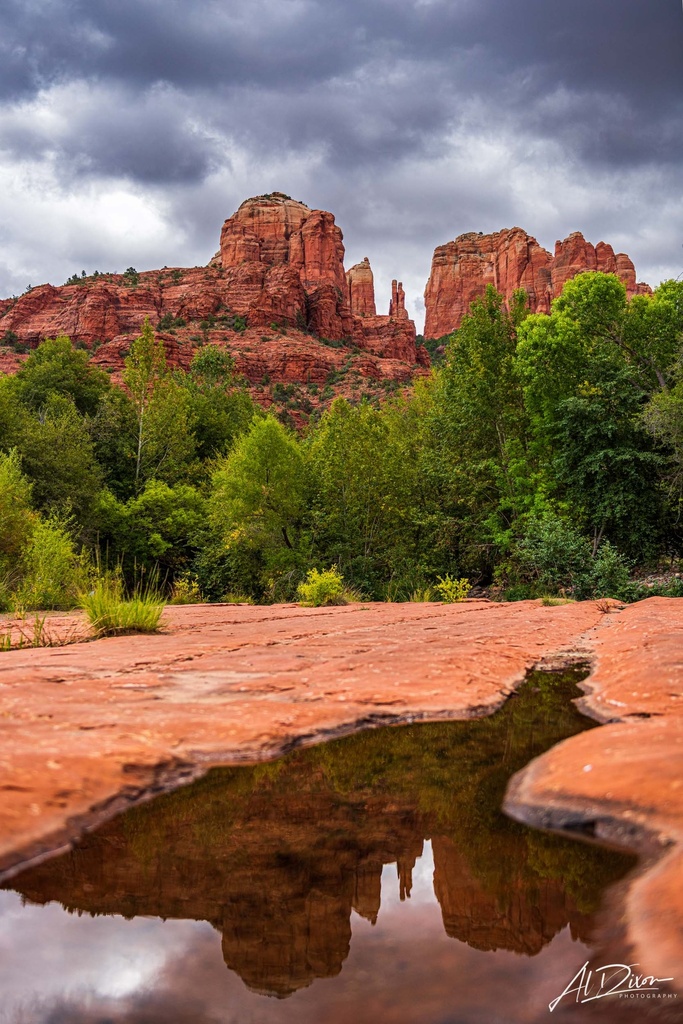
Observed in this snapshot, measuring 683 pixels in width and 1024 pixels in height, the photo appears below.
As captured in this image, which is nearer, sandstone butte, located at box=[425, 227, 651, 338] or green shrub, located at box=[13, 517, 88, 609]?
green shrub, located at box=[13, 517, 88, 609]

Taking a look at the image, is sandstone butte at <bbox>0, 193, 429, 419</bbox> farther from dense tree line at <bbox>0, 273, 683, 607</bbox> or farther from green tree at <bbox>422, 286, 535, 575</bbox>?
green tree at <bbox>422, 286, 535, 575</bbox>

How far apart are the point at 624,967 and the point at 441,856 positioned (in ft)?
2.35

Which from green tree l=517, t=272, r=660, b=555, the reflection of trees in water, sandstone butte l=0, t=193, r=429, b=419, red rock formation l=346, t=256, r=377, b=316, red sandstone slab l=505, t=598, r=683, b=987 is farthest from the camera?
red rock formation l=346, t=256, r=377, b=316

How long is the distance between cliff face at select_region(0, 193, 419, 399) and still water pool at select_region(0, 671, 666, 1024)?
82.2 meters

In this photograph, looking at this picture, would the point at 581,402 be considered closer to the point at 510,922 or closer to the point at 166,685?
the point at 166,685

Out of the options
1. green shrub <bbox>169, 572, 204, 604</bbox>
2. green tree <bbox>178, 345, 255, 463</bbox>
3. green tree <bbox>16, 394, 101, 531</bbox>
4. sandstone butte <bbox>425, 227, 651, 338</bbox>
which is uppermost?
sandstone butte <bbox>425, 227, 651, 338</bbox>

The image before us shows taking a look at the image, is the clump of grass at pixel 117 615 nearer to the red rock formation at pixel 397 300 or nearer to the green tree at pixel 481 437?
the green tree at pixel 481 437

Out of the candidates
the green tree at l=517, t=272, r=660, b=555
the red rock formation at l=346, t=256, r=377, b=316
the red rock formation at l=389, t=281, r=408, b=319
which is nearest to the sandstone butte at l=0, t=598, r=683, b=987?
the green tree at l=517, t=272, r=660, b=555

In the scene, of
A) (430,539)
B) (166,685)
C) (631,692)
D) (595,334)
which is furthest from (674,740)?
(595,334)

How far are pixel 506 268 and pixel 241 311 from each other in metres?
69.5

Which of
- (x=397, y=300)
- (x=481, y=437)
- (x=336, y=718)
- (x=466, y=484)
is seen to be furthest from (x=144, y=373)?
(x=397, y=300)

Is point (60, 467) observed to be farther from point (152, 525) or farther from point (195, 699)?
point (195, 699)

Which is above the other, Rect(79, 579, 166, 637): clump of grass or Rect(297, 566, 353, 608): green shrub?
Rect(79, 579, 166, 637): clump of grass

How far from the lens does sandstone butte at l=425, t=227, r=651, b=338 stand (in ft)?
432
